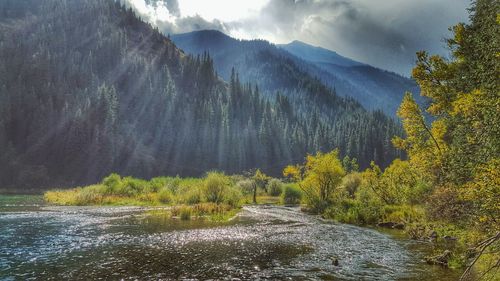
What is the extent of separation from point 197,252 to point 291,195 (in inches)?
2410

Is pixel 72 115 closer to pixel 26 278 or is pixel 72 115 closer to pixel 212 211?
pixel 212 211

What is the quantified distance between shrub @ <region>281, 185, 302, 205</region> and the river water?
4361 cm

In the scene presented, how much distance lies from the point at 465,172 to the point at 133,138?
517ft

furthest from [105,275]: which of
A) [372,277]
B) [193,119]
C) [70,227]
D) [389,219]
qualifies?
[193,119]

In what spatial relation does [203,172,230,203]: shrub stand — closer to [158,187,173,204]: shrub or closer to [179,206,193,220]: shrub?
[179,206,193,220]: shrub

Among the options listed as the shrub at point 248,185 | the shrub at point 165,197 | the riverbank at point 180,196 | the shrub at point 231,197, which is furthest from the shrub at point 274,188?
the shrub at point 231,197

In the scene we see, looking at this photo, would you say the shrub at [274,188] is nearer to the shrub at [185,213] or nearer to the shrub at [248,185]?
Answer: the shrub at [248,185]

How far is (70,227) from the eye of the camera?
36.3m

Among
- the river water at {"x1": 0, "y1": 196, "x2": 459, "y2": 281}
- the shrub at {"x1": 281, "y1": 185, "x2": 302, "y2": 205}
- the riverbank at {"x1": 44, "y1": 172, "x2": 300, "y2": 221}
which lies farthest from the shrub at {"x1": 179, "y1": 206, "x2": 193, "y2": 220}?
the shrub at {"x1": 281, "y1": 185, "x2": 302, "y2": 205}

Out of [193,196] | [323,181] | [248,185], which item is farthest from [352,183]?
[193,196]

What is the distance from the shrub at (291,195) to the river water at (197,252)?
4361cm

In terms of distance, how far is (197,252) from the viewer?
2638 centimetres

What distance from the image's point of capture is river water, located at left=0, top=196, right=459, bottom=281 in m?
20.7

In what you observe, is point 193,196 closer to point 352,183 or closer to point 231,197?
point 231,197
